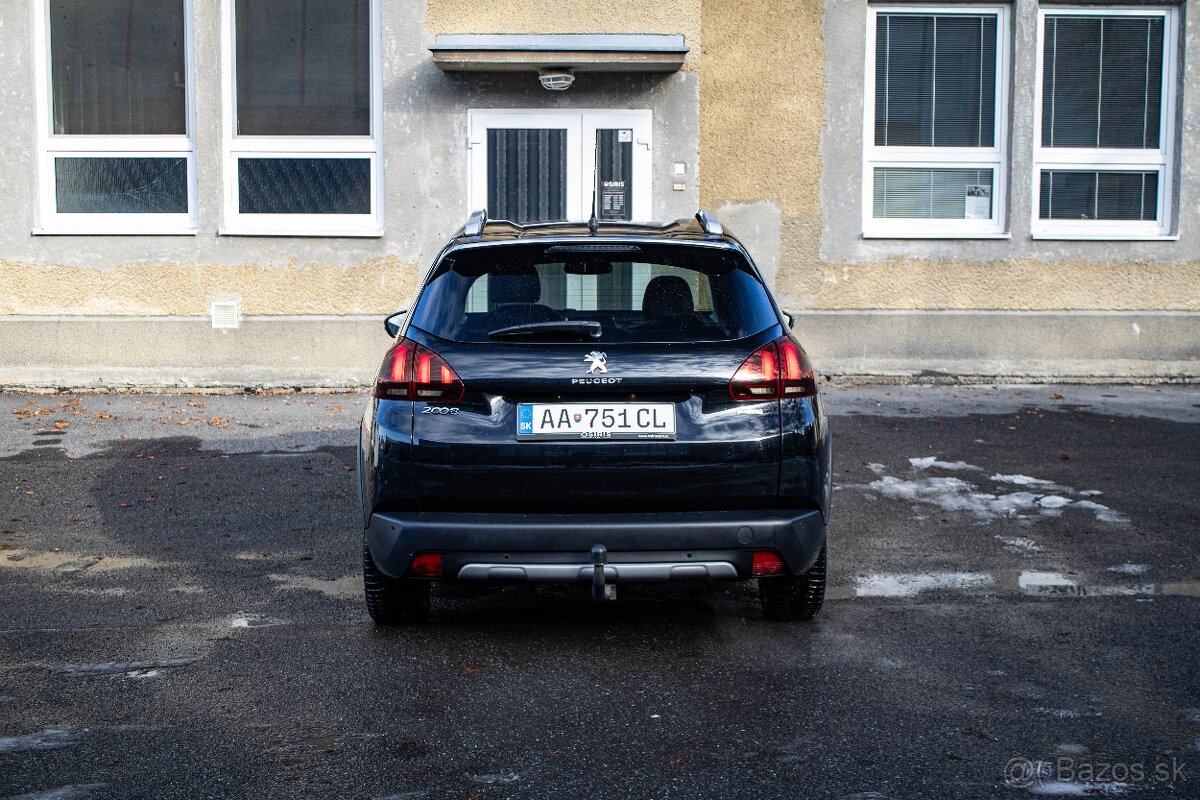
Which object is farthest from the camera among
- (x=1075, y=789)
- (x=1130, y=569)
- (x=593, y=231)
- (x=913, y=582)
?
(x=1130, y=569)

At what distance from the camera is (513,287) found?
17.0 feet

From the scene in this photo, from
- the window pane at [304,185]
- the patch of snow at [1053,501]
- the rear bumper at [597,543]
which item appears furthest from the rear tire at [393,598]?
the window pane at [304,185]

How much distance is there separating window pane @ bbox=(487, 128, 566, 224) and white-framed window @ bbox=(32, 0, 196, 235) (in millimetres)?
2929

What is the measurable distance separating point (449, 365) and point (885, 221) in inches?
369

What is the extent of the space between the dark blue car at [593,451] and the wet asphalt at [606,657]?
0.47 metres

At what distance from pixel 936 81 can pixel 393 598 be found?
32.6ft

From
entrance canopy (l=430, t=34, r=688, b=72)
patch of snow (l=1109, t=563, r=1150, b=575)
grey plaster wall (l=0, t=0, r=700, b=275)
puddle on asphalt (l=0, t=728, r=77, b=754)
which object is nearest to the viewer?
puddle on asphalt (l=0, t=728, r=77, b=754)

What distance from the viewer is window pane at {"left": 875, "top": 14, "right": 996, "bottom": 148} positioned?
1348 cm

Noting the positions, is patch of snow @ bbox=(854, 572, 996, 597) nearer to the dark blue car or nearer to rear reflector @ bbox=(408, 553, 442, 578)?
the dark blue car

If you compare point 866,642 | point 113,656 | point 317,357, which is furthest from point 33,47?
point 866,642

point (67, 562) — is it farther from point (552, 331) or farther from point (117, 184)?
point (117, 184)

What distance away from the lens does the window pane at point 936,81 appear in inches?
531

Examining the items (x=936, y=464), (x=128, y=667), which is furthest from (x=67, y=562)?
(x=936, y=464)

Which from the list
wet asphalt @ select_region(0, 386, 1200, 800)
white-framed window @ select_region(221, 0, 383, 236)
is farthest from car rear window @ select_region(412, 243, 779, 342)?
white-framed window @ select_region(221, 0, 383, 236)
